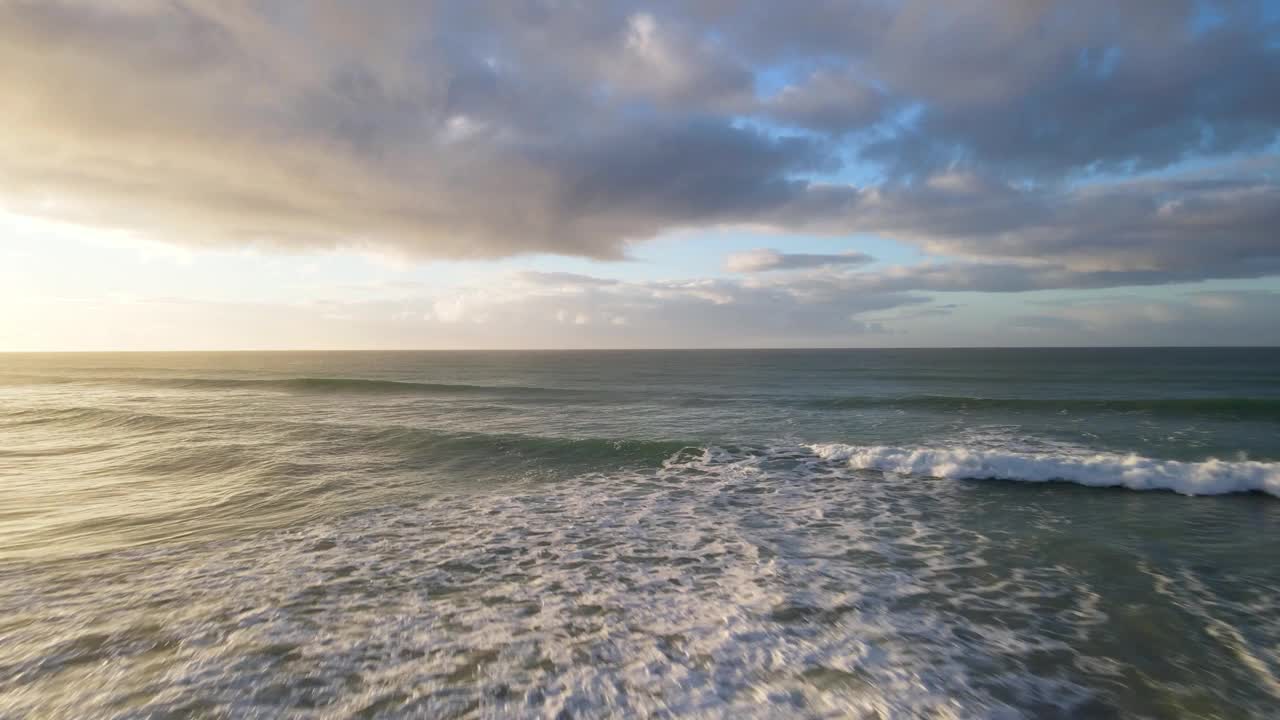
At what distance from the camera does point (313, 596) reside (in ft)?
22.4

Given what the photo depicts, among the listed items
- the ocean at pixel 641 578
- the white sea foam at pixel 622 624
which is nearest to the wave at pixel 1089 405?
the ocean at pixel 641 578

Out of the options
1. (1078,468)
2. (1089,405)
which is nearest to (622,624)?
(1078,468)

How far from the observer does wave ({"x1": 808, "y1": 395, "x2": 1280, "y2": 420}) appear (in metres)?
23.8

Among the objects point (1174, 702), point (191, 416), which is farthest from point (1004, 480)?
point (191, 416)

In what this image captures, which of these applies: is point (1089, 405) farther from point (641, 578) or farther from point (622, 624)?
point (622, 624)

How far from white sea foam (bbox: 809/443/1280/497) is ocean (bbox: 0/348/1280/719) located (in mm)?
82

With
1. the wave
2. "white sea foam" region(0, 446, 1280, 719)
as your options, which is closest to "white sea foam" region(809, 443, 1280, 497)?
"white sea foam" region(0, 446, 1280, 719)

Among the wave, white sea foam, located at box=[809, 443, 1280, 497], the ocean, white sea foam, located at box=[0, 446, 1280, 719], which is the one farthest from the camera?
the wave

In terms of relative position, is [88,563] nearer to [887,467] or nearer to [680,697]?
[680,697]

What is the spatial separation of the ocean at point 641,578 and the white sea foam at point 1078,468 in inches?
3.2

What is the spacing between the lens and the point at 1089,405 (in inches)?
1033

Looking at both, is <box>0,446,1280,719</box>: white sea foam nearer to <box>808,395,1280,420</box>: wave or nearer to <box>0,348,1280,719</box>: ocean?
<box>0,348,1280,719</box>: ocean

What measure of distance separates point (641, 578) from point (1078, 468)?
1221 cm

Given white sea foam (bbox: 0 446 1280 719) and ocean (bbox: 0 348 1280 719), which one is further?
ocean (bbox: 0 348 1280 719)
